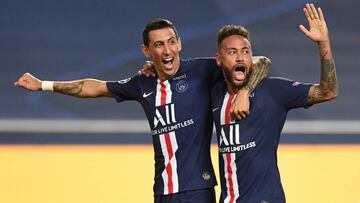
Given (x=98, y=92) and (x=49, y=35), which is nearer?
(x=98, y=92)

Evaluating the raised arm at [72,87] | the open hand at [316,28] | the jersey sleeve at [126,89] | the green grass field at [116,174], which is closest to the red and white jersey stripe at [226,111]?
the open hand at [316,28]

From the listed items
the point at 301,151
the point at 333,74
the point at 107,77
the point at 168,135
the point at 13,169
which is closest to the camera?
the point at 333,74

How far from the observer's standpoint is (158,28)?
5484mm

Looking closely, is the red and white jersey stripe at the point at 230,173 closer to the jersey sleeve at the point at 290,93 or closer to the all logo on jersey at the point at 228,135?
the all logo on jersey at the point at 228,135

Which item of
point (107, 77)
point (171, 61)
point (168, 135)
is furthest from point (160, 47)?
point (107, 77)

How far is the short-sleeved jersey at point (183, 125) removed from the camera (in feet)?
17.2

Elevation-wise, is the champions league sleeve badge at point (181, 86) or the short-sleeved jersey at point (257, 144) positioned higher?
the champions league sleeve badge at point (181, 86)

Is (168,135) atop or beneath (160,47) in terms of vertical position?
beneath

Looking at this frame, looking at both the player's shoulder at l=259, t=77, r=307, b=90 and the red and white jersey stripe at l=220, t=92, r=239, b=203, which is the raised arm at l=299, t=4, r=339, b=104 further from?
the red and white jersey stripe at l=220, t=92, r=239, b=203

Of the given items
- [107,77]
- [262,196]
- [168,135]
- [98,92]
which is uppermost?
[107,77]

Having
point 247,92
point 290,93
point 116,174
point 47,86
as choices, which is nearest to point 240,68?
point 247,92

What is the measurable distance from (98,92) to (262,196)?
56.9 inches

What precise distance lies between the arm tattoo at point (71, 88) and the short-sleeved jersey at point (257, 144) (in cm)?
118

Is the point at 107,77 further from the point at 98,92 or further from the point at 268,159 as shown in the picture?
the point at 268,159
